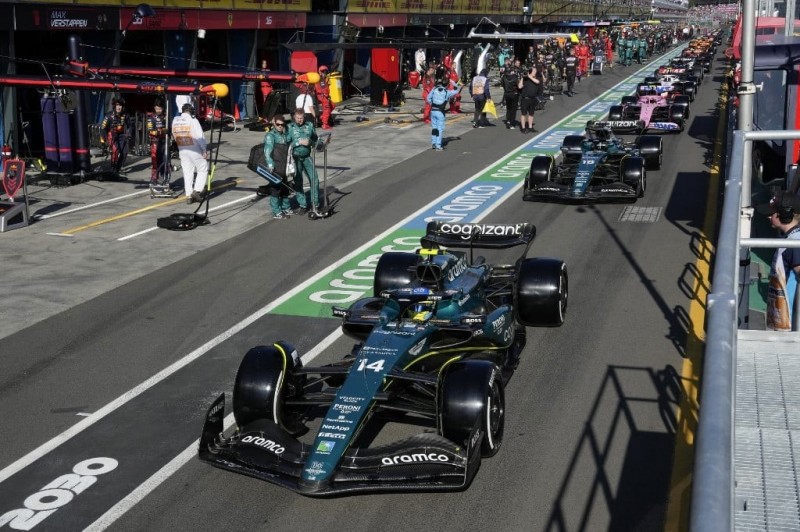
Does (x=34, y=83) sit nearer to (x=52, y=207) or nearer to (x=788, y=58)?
(x=52, y=207)

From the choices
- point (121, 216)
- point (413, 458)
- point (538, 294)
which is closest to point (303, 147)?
point (121, 216)

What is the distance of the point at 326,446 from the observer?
23.5 feet

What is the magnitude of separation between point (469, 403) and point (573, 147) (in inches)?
491

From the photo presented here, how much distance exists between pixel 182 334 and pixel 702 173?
12.5 m

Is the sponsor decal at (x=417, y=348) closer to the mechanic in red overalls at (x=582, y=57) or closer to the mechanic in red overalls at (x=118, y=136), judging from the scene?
the mechanic in red overalls at (x=118, y=136)

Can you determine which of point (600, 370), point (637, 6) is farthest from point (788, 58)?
point (637, 6)

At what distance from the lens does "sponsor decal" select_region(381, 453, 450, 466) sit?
7.11 m

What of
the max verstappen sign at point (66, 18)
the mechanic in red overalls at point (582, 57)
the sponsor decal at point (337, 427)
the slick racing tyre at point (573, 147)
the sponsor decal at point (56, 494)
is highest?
the max verstappen sign at point (66, 18)

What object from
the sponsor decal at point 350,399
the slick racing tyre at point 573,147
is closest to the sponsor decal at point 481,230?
the sponsor decal at point 350,399

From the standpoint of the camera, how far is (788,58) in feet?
57.7

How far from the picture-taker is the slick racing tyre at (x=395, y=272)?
10.6 metres

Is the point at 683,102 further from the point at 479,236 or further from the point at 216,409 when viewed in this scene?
the point at 216,409

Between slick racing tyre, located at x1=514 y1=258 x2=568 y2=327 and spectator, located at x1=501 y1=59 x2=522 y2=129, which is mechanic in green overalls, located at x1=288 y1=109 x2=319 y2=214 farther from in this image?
spectator, located at x1=501 y1=59 x2=522 y2=129

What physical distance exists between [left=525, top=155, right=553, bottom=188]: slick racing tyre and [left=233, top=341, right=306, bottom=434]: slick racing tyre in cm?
1016
